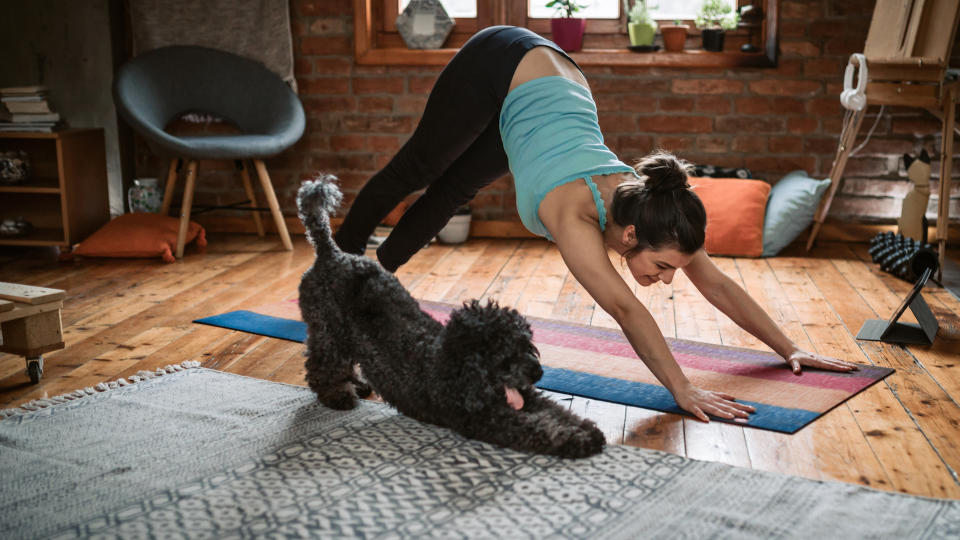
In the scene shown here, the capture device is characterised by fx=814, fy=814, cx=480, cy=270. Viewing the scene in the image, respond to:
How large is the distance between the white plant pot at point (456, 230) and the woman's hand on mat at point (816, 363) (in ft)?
6.84

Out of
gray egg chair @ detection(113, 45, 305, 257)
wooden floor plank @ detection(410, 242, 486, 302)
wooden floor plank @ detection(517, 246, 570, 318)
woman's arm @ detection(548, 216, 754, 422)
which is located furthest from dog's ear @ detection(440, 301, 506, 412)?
gray egg chair @ detection(113, 45, 305, 257)

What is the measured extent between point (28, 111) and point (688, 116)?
3.02m

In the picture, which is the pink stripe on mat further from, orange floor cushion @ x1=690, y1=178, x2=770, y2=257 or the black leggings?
orange floor cushion @ x1=690, y1=178, x2=770, y2=257

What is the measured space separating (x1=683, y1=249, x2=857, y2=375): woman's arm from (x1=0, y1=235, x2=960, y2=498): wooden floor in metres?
0.17

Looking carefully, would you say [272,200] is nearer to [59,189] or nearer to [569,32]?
[59,189]

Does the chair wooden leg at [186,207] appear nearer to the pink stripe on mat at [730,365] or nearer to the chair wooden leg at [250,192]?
the chair wooden leg at [250,192]

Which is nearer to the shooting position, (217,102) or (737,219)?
(737,219)

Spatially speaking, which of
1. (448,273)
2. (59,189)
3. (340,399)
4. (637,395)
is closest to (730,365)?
(637,395)

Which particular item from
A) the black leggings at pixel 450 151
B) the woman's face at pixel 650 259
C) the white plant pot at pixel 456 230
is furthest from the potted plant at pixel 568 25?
the woman's face at pixel 650 259

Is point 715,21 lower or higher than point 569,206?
higher

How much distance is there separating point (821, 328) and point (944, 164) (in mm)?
1117

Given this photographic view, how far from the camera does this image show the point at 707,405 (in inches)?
70.2

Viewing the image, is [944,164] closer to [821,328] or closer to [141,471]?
[821,328]

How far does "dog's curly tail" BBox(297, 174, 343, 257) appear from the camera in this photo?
1673 mm
